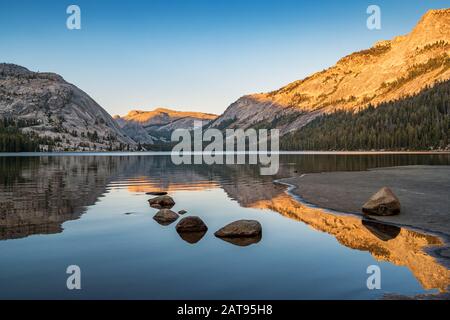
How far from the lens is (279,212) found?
34312 millimetres

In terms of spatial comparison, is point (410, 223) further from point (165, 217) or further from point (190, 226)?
point (165, 217)

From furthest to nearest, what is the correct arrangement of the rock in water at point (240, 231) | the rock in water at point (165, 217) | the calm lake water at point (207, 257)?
the rock in water at point (165, 217)
the rock in water at point (240, 231)
the calm lake water at point (207, 257)

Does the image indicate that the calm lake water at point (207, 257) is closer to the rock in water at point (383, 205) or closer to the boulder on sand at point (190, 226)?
the boulder on sand at point (190, 226)

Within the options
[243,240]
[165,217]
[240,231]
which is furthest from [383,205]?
[165,217]

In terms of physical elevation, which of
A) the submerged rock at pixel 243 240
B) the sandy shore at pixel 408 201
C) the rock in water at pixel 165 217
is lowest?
the submerged rock at pixel 243 240

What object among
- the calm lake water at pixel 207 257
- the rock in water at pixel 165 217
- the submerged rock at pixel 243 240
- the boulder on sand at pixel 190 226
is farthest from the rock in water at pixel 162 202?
the submerged rock at pixel 243 240

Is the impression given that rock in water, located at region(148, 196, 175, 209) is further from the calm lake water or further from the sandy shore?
the sandy shore

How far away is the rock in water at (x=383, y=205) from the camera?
30.6 meters

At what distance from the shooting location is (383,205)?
30953 mm
